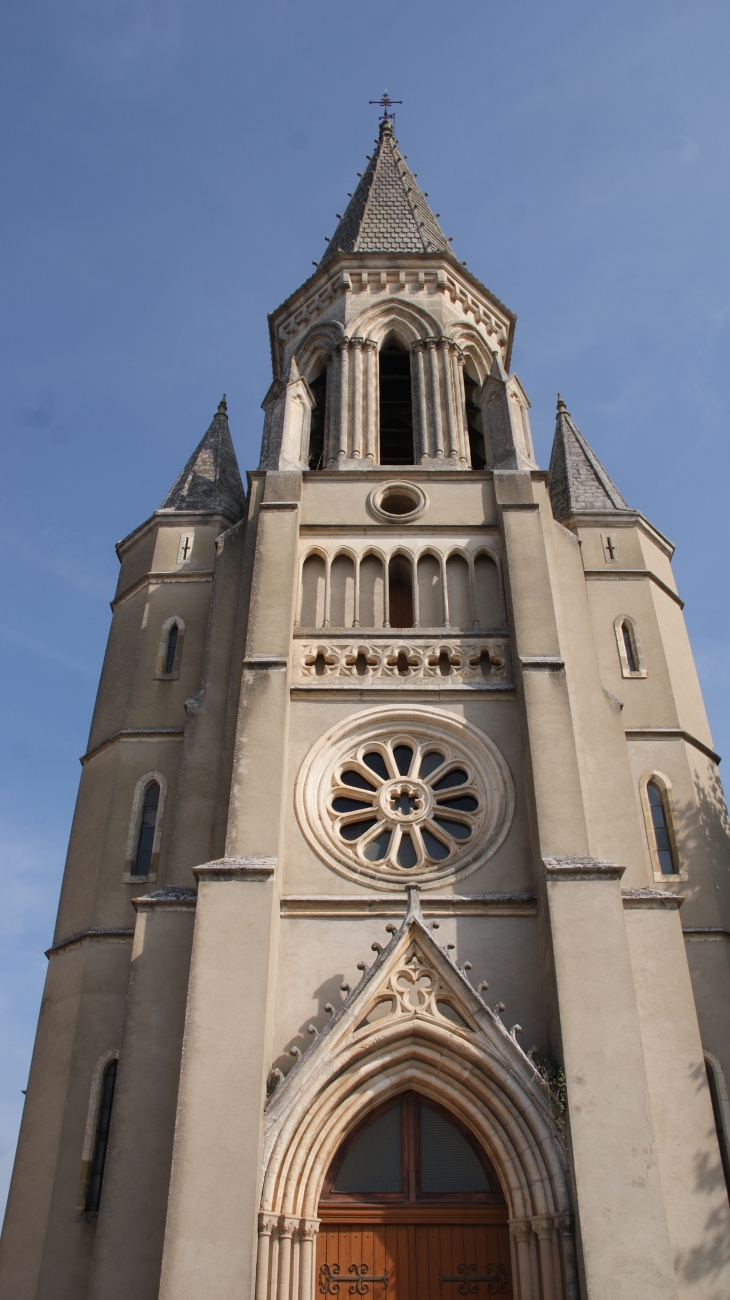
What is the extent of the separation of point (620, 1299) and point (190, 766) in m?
8.33

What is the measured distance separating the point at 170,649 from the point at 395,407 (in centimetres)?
898

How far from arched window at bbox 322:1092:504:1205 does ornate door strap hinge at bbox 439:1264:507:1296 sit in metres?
0.64

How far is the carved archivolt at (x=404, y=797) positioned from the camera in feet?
47.1

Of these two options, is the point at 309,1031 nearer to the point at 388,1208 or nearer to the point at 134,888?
the point at 388,1208

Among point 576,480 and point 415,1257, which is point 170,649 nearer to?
point 576,480

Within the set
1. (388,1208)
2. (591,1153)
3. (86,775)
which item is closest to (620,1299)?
(591,1153)

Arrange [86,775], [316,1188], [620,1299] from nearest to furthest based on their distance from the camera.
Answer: [620,1299] → [316,1188] → [86,775]

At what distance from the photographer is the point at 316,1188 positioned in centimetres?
1155

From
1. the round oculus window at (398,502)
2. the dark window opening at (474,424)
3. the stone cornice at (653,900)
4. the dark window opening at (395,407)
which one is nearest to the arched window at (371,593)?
the round oculus window at (398,502)

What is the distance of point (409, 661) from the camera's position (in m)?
16.3

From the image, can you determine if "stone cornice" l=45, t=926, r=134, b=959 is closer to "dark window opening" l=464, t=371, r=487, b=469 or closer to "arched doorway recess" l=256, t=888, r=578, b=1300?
"arched doorway recess" l=256, t=888, r=578, b=1300

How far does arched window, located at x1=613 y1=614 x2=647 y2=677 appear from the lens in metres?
17.6

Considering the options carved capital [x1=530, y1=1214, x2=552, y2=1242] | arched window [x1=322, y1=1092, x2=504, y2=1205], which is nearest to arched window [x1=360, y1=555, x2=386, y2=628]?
arched window [x1=322, y1=1092, x2=504, y2=1205]

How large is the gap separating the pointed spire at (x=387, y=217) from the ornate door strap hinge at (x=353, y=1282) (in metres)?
20.0
